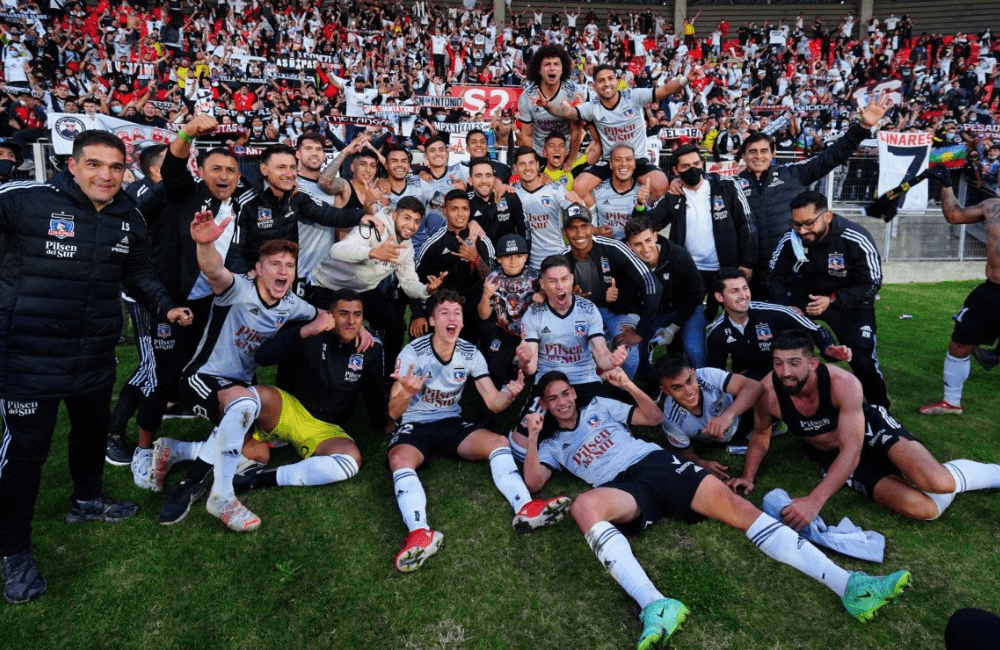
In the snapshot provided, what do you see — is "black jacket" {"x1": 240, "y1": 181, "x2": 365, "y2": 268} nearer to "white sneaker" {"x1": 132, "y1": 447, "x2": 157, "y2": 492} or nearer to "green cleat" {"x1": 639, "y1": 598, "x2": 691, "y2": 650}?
"white sneaker" {"x1": 132, "y1": 447, "x2": 157, "y2": 492}

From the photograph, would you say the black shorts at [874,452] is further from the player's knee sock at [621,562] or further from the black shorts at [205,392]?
the black shorts at [205,392]

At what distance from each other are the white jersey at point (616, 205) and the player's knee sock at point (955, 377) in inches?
143

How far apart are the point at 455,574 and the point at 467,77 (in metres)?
21.8

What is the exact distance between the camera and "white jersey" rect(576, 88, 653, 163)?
727cm

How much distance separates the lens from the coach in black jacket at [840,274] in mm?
5840

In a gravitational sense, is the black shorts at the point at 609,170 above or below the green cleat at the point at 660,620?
above

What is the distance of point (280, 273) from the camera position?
518cm

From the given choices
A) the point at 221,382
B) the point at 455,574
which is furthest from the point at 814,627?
the point at 221,382

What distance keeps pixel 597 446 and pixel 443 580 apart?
1.55 metres

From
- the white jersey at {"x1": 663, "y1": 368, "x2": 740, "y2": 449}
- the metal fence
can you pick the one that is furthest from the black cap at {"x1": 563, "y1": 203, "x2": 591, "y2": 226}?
the metal fence

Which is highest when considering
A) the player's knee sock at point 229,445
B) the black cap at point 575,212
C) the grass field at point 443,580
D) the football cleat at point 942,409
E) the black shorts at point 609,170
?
the black shorts at point 609,170

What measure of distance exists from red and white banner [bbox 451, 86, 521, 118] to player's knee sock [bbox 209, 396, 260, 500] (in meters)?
15.6

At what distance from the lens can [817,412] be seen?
14.6 feet

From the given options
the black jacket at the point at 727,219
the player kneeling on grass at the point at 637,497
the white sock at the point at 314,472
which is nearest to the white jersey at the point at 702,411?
the player kneeling on grass at the point at 637,497
